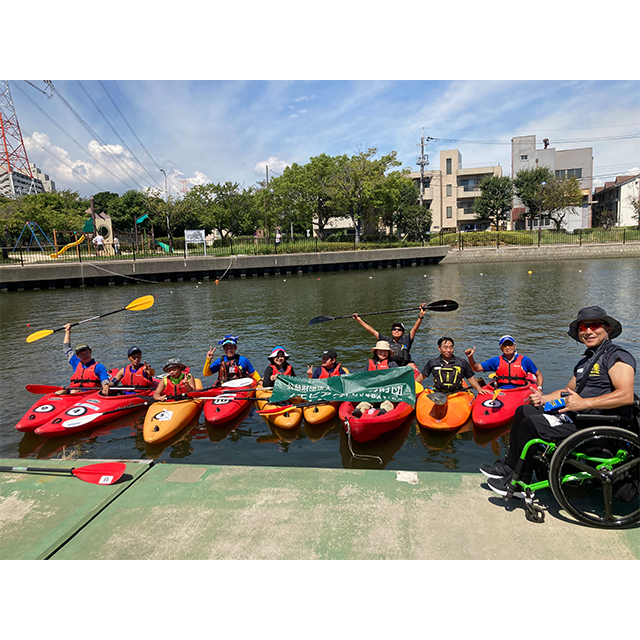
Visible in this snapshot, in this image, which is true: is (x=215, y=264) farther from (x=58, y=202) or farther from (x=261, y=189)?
(x=58, y=202)

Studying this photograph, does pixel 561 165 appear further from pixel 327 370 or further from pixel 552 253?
pixel 327 370

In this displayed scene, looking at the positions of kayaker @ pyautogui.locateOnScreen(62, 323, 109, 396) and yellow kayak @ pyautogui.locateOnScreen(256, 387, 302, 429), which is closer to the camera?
yellow kayak @ pyautogui.locateOnScreen(256, 387, 302, 429)

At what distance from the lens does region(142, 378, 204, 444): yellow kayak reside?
326 inches

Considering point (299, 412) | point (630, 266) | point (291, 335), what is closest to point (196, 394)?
point (299, 412)

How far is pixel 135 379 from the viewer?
389 inches

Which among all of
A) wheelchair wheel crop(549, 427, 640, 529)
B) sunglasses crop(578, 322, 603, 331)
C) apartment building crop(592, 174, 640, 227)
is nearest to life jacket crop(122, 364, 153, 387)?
wheelchair wheel crop(549, 427, 640, 529)

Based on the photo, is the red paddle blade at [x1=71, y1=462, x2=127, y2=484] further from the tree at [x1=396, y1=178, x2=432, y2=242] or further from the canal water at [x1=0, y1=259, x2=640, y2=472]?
the tree at [x1=396, y1=178, x2=432, y2=242]

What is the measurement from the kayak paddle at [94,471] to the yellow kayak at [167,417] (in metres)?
2.93

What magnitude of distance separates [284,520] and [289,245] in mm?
43054

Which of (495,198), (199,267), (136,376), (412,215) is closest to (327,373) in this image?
(136,376)

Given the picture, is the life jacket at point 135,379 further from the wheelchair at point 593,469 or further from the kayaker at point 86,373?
the wheelchair at point 593,469

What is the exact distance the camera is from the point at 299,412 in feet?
28.3

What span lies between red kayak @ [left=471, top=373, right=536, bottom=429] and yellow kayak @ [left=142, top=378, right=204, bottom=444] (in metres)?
5.78

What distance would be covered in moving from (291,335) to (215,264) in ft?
86.4
